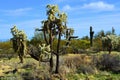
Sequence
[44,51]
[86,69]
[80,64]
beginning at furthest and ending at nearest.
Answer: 1. [80,64]
2. [86,69]
3. [44,51]

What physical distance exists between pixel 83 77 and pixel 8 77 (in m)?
5.60

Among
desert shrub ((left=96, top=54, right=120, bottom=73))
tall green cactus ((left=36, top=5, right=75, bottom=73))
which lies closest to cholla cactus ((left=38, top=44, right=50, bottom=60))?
tall green cactus ((left=36, top=5, right=75, bottom=73))

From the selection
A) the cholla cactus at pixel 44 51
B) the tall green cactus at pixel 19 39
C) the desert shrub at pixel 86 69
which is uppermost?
the tall green cactus at pixel 19 39

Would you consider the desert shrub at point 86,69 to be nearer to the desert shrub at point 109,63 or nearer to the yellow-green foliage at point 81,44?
the desert shrub at point 109,63

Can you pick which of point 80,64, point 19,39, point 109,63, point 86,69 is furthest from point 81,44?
point 19,39

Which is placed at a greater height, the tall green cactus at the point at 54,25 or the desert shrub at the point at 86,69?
the tall green cactus at the point at 54,25

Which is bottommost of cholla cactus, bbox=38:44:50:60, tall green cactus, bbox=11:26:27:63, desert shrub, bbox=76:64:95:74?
desert shrub, bbox=76:64:95:74

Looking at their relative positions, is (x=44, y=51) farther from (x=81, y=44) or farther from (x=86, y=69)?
(x=81, y=44)

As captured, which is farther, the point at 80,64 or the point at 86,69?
the point at 80,64

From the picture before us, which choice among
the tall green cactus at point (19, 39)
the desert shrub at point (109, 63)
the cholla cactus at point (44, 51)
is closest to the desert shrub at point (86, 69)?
the desert shrub at point (109, 63)

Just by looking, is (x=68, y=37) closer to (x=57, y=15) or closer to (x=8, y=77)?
(x=57, y=15)

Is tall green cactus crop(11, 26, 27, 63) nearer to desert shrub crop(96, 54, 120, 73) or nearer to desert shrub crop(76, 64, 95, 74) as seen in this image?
desert shrub crop(76, 64, 95, 74)

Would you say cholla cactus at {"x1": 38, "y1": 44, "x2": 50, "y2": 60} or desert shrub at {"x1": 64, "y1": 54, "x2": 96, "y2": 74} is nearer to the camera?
cholla cactus at {"x1": 38, "y1": 44, "x2": 50, "y2": 60}

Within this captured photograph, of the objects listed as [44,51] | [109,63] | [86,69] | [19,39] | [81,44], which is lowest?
[86,69]
